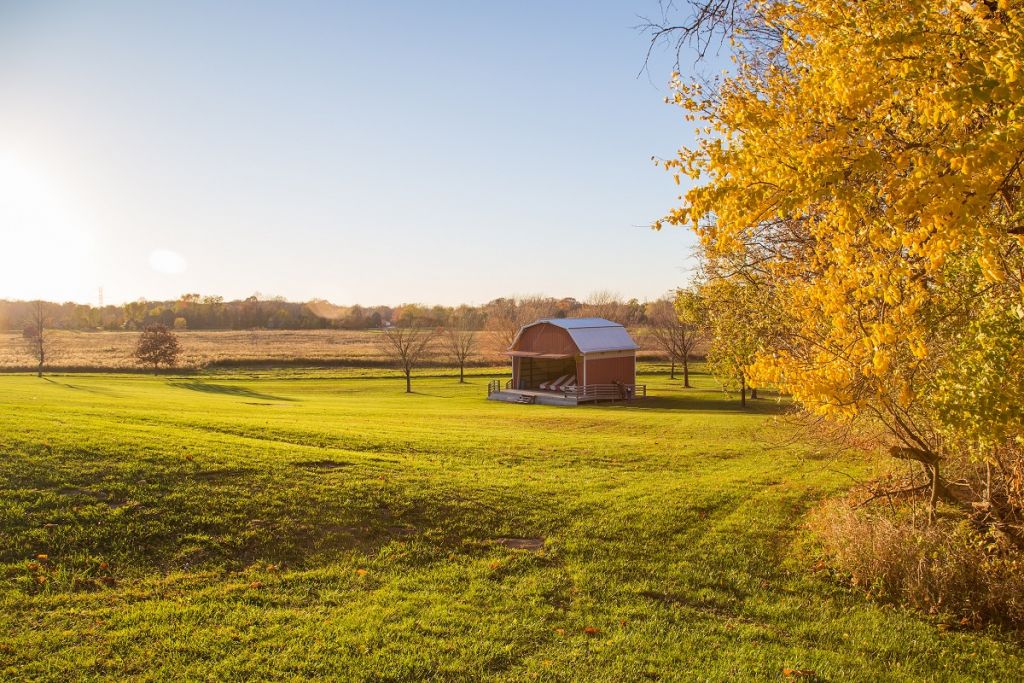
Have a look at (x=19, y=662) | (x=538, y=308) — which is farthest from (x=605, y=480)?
(x=538, y=308)

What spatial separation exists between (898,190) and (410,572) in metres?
6.82

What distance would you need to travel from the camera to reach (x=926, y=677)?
680 cm

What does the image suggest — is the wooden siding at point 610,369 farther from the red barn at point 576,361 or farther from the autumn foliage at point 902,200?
the autumn foliage at point 902,200

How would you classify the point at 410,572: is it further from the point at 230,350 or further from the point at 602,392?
the point at 230,350

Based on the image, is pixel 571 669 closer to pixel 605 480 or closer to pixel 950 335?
pixel 950 335

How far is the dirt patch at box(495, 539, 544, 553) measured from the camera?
391 inches

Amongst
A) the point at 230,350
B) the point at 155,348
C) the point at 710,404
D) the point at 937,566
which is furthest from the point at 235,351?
the point at 937,566

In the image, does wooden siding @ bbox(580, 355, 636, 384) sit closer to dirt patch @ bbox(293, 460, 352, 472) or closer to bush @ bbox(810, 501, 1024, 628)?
dirt patch @ bbox(293, 460, 352, 472)

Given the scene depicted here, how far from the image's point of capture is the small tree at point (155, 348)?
170 ft

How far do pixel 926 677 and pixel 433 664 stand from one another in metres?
4.68

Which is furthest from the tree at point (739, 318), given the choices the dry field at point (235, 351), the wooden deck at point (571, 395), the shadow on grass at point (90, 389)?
the dry field at point (235, 351)

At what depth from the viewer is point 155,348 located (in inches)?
2052

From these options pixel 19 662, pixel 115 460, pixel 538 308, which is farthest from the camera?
pixel 538 308

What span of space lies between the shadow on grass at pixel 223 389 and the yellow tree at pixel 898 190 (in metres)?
33.2
